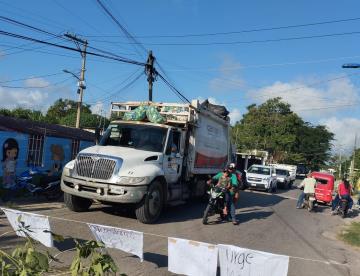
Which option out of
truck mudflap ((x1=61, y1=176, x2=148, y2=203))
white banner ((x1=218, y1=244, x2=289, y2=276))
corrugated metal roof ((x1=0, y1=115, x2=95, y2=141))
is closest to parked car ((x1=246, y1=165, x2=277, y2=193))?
corrugated metal roof ((x1=0, y1=115, x2=95, y2=141))

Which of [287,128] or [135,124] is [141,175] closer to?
[135,124]

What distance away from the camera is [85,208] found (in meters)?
12.0

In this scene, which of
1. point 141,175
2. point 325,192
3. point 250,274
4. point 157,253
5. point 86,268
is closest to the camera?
point 86,268

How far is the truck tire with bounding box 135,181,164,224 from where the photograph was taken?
1074 centimetres

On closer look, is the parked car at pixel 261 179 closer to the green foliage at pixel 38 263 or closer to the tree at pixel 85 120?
the green foliage at pixel 38 263

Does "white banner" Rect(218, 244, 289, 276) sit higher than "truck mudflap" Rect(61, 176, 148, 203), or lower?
lower

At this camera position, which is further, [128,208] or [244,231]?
[128,208]

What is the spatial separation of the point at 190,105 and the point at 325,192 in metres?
11.3

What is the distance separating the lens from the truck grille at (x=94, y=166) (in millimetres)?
10672

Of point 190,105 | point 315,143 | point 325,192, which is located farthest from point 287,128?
point 190,105

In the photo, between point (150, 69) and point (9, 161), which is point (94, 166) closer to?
point (9, 161)

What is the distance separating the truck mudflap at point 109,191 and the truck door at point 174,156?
1659 mm

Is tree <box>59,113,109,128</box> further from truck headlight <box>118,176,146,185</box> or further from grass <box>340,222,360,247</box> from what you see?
truck headlight <box>118,176,146,185</box>

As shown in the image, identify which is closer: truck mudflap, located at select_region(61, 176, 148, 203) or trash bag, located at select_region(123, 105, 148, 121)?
truck mudflap, located at select_region(61, 176, 148, 203)
